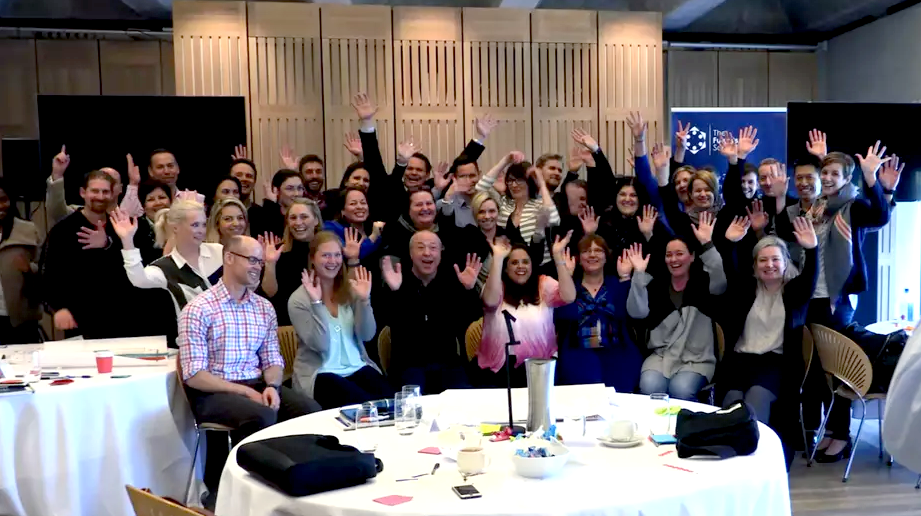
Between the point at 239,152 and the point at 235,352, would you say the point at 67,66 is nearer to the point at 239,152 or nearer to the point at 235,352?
the point at 239,152

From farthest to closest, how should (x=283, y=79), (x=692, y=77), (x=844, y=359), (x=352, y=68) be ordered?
(x=692, y=77), (x=352, y=68), (x=283, y=79), (x=844, y=359)

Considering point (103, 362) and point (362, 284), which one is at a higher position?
point (362, 284)

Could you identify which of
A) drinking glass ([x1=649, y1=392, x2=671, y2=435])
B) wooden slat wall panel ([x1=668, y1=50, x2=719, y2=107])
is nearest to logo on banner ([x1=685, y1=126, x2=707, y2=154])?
wooden slat wall panel ([x1=668, y1=50, x2=719, y2=107])

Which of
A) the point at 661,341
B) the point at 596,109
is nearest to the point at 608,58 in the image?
the point at 596,109

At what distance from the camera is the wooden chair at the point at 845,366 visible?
4398 millimetres

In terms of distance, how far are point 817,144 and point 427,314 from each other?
3.02 metres

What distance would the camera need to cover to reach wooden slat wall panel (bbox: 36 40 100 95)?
8.34 metres

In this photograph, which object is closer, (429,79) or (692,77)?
(429,79)

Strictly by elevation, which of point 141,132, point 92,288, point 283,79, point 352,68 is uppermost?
point 352,68

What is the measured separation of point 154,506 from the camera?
1905 mm

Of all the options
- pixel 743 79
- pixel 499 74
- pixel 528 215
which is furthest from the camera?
pixel 743 79

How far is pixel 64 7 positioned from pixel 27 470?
6.13 meters

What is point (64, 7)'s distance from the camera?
805 cm

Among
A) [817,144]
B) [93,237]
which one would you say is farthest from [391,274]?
[817,144]
